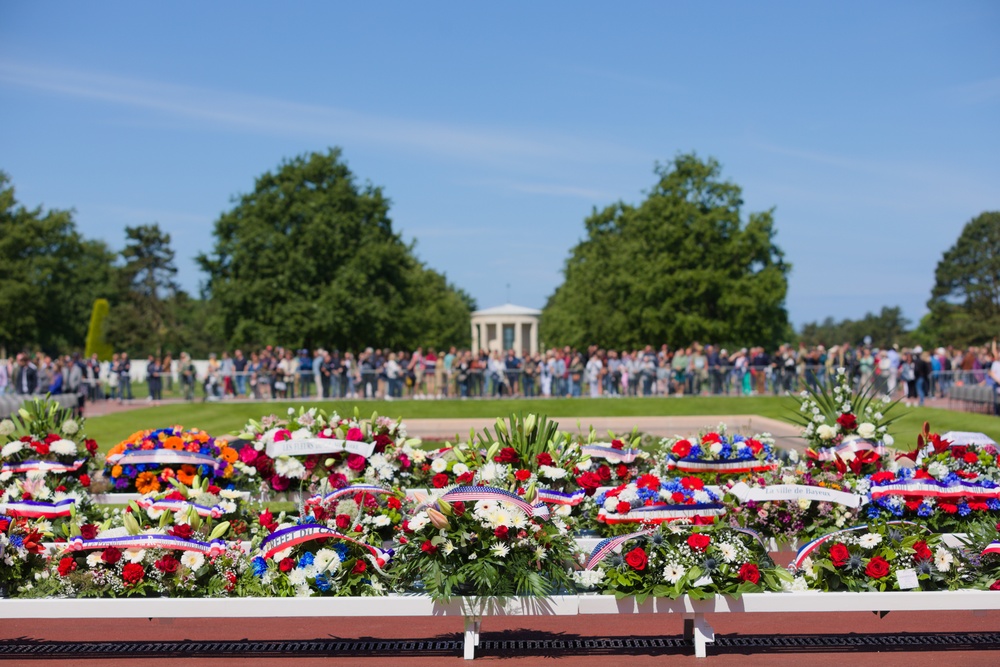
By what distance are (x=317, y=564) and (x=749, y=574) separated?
2.44 m

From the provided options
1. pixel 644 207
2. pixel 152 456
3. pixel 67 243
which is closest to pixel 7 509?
pixel 152 456

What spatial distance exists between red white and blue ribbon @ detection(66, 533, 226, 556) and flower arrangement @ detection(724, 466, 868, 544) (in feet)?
11.5

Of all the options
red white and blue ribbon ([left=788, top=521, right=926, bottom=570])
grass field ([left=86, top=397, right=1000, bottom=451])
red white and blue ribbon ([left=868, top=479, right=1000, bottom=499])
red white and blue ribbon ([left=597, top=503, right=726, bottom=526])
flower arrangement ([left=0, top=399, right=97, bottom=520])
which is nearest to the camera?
red white and blue ribbon ([left=788, top=521, right=926, bottom=570])

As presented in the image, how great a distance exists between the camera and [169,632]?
6.78 metres

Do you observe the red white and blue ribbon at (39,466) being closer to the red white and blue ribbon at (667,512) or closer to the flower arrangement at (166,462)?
the flower arrangement at (166,462)

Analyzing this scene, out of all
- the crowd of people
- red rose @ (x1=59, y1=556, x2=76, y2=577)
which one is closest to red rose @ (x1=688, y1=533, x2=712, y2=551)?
red rose @ (x1=59, y1=556, x2=76, y2=577)

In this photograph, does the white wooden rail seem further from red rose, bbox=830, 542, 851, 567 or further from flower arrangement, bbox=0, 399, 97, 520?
flower arrangement, bbox=0, 399, 97, 520

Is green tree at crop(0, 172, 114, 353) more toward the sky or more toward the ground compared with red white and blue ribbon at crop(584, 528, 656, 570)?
more toward the sky

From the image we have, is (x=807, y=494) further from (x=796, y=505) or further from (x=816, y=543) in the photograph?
(x=816, y=543)

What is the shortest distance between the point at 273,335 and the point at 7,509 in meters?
41.4

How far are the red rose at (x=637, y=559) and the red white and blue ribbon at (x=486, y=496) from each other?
0.56m

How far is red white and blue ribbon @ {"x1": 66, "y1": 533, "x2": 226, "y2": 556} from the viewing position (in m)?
6.16

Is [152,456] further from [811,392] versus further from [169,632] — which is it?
[811,392]

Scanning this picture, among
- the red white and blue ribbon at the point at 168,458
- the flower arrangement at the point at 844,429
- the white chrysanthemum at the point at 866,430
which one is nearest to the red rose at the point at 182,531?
the red white and blue ribbon at the point at 168,458
